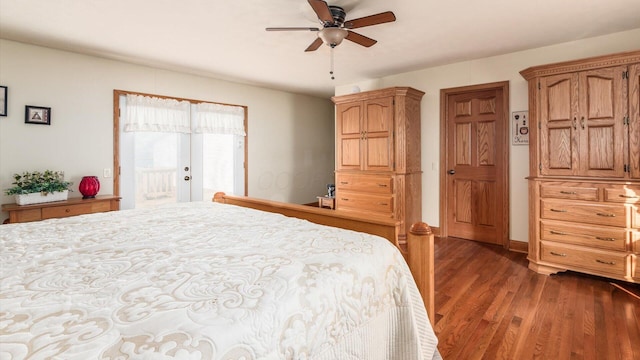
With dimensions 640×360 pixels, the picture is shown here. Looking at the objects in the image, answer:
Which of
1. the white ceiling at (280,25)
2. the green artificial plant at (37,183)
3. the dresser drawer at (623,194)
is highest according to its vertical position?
the white ceiling at (280,25)

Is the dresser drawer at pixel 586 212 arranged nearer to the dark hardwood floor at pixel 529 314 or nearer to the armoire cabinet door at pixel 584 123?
the armoire cabinet door at pixel 584 123

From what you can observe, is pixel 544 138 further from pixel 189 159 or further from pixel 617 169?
pixel 189 159

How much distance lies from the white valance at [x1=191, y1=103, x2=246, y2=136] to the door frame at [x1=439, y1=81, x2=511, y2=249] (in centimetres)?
318

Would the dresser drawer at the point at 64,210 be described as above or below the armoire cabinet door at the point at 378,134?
below

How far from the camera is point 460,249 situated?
385 cm

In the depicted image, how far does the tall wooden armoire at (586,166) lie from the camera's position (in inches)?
105

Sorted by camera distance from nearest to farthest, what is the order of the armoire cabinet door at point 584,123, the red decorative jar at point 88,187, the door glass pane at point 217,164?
the armoire cabinet door at point 584,123 → the red decorative jar at point 88,187 → the door glass pane at point 217,164

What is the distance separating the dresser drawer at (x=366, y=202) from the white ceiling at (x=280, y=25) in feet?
6.10

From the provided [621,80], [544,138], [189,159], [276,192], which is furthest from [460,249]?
[189,159]

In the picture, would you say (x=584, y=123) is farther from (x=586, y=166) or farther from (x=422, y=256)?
(x=422, y=256)

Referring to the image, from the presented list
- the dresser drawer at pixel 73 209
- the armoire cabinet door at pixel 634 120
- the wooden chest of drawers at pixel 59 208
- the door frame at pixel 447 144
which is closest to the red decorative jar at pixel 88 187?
the wooden chest of drawers at pixel 59 208

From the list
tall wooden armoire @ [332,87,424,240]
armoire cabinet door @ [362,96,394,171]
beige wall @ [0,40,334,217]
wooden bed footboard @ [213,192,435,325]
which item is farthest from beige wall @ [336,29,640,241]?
wooden bed footboard @ [213,192,435,325]

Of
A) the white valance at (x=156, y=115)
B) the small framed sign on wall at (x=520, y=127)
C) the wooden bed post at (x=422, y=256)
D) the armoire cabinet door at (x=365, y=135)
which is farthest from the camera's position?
the armoire cabinet door at (x=365, y=135)

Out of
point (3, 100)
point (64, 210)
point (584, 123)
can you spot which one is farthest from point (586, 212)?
point (3, 100)
